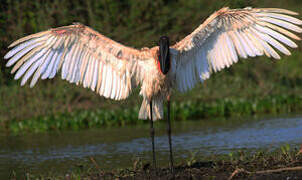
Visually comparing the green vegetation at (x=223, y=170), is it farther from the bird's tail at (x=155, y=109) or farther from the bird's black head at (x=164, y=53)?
the bird's black head at (x=164, y=53)

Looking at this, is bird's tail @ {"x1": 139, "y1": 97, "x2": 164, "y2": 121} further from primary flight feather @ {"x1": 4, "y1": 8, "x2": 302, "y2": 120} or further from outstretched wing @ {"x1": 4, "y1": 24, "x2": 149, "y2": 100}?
outstretched wing @ {"x1": 4, "y1": 24, "x2": 149, "y2": 100}

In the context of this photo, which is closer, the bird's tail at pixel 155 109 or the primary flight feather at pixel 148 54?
the primary flight feather at pixel 148 54

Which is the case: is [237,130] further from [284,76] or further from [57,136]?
[284,76]

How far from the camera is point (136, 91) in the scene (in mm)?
13555

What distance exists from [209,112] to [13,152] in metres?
4.61

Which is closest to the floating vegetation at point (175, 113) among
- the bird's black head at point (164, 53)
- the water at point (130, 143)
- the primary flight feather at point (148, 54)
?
the water at point (130, 143)

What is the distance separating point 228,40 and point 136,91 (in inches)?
265

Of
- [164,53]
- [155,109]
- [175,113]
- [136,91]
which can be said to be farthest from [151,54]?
[136,91]

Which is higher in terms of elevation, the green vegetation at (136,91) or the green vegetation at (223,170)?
the green vegetation at (136,91)

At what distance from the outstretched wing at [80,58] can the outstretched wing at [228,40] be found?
1.91 feet

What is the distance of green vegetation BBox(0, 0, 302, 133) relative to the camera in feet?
39.6

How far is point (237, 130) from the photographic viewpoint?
9.96 meters

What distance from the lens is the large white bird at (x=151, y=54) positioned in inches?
265

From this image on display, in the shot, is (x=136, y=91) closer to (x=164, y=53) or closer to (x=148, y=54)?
(x=148, y=54)
